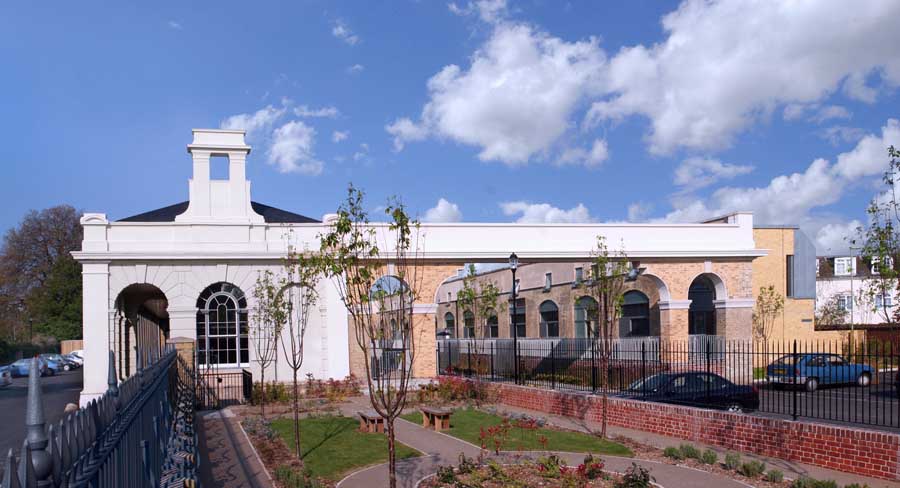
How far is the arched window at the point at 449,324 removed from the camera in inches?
2157

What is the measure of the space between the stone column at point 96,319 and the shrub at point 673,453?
1959cm

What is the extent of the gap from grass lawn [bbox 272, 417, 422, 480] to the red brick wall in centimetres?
544

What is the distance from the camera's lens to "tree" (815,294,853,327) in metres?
44.9

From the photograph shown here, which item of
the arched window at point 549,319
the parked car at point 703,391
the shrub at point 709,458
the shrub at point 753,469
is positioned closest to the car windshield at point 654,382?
the parked car at point 703,391

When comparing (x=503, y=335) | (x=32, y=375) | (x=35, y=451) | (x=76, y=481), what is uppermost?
(x=32, y=375)

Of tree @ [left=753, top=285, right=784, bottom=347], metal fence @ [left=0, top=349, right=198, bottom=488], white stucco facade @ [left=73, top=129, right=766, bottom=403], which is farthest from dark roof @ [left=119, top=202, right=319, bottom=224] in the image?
metal fence @ [left=0, top=349, right=198, bottom=488]

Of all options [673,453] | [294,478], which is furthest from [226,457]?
[673,453]

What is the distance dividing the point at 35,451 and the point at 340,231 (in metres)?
7.25

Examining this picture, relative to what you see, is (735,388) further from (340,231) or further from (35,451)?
(35,451)

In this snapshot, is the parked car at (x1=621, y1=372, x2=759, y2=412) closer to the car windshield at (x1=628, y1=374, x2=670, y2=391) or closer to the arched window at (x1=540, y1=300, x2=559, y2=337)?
the car windshield at (x1=628, y1=374, x2=670, y2=391)

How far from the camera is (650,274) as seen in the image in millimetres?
29891

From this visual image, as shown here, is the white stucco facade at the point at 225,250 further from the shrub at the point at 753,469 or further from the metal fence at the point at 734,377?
the shrub at the point at 753,469

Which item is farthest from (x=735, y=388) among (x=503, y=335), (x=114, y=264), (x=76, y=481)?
(x=503, y=335)

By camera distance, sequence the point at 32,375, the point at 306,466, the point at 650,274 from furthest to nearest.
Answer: the point at 650,274 < the point at 306,466 < the point at 32,375
